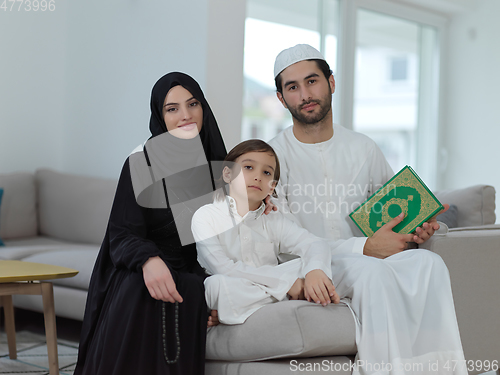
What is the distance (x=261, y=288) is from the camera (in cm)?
169

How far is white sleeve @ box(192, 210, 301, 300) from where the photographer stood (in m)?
1.70

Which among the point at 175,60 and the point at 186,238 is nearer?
the point at 186,238

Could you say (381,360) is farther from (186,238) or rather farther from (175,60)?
(175,60)

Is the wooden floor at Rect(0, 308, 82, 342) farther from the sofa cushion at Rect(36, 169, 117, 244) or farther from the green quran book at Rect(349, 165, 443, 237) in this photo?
the green quran book at Rect(349, 165, 443, 237)

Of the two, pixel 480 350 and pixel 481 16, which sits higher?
pixel 481 16

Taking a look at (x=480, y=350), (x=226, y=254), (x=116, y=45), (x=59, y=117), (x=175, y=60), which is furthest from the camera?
(x=59, y=117)

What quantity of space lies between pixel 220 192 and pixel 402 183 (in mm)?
695

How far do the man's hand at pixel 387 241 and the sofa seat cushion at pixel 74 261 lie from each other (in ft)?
4.59

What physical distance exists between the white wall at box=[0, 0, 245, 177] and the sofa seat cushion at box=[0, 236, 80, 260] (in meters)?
0.60

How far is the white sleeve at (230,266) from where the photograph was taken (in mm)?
1704

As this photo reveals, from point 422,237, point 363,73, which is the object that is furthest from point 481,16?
point 422,237

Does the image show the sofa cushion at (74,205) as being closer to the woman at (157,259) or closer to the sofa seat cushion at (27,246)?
the sofa seat cushion at (27,246)

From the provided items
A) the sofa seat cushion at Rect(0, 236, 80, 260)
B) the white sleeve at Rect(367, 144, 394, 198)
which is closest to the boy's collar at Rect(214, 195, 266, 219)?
the white sleeve at Rect(367, 144, 394, 198)

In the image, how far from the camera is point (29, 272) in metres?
2.06
